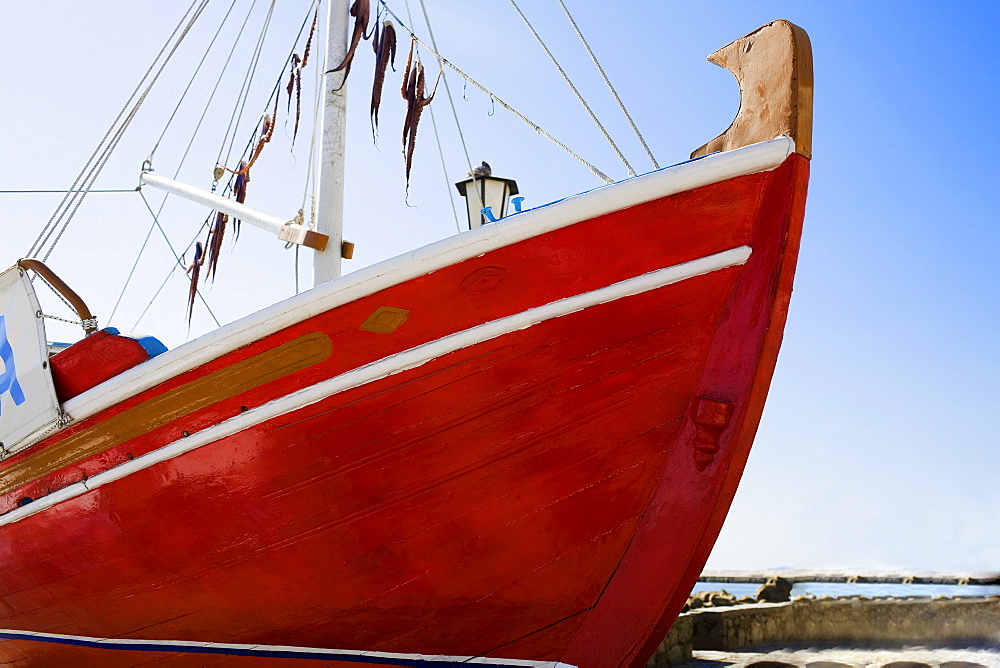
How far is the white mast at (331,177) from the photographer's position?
5.90 m

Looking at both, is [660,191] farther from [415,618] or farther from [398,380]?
[415,618]

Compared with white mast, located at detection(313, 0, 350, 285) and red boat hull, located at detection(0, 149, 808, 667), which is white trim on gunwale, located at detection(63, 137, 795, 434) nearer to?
red boat hull, located at detection(0, 149, 808, 667)

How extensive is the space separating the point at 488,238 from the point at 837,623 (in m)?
6.50

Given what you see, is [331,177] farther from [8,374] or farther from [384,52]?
[8,374]

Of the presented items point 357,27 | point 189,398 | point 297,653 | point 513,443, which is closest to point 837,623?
point 513,443

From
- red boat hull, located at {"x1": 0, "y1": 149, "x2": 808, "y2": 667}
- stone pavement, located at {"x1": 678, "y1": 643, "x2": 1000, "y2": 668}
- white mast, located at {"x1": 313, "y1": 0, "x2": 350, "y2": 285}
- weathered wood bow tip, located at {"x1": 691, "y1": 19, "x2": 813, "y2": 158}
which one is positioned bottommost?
stone pavement, located at {"x1": 678, "y1": 643, "x2": 1000, "y2": 668}

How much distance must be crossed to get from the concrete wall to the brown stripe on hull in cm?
490

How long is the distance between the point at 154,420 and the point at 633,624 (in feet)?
7.99

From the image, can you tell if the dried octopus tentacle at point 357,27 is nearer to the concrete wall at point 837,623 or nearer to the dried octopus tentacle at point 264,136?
the dried octopus tentacle at point 264,136

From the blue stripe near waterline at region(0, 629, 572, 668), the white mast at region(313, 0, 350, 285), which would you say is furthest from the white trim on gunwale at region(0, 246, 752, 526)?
the white mast at region(313, 0, 350, 285)

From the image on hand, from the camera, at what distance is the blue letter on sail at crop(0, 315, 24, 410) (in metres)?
4.14

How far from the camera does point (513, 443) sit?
3193mm

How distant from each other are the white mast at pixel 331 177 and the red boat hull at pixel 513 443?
8.38 feet

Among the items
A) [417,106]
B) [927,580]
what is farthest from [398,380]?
[927,580]
